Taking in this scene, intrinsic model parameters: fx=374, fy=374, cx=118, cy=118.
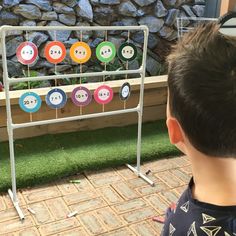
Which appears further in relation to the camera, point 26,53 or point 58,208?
point 58,208

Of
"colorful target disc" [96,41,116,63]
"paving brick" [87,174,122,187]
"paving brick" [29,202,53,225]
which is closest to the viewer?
"paving brick" [29,202,53,225]

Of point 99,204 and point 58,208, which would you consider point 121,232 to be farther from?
point 58,208

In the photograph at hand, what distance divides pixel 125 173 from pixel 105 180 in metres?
0.15

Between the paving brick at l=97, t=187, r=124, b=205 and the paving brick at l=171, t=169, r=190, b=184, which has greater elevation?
the paving brick at l=97, t=187, r=124, b=205

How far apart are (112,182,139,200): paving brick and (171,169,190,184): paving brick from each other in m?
0.34

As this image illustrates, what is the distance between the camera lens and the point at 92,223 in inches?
72.7

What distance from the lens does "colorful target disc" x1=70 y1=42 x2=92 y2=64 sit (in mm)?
1873

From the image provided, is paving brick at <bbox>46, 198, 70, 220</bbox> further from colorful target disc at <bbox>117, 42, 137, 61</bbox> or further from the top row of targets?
colorful target disc at <bbox>117, 42, 137, 61</bbox>

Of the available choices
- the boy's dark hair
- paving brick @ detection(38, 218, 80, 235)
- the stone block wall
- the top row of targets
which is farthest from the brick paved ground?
the boy's dark hair

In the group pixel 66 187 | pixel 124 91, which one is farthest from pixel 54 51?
pixel 66 187

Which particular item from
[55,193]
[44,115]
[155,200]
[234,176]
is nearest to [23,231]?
[55,193]

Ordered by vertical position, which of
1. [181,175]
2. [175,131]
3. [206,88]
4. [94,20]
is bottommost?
[181,175]

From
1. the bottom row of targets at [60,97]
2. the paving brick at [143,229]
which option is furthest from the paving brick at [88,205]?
the bottom row of targets at [60,97]

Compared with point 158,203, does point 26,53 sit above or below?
above
